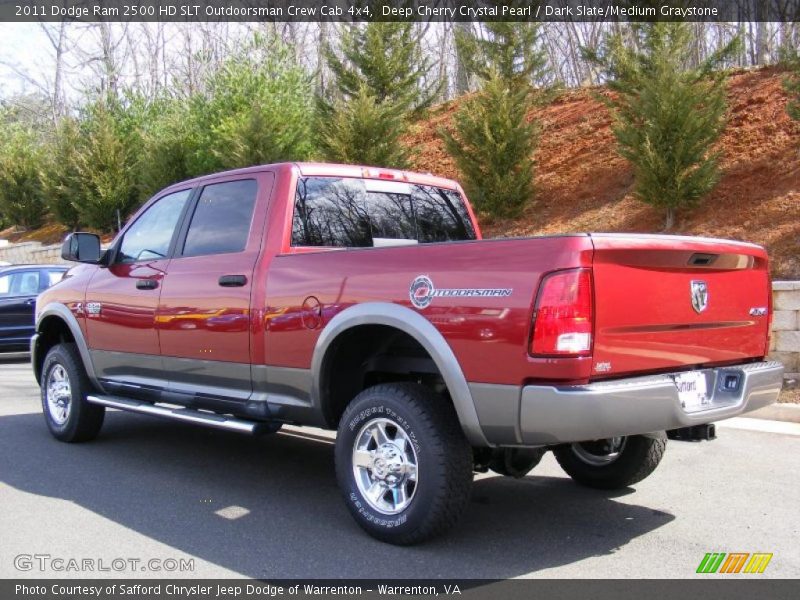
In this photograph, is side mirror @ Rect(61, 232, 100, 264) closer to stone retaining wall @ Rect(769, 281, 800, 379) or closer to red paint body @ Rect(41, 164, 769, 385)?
red paint body @ Rect(41, 164, 769, 385)

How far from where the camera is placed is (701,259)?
402 centimetres

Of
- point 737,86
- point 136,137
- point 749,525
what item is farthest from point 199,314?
point 136,137

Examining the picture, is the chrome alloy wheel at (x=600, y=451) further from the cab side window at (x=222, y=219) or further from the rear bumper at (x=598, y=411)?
the cab side window at (x=222, y=219)

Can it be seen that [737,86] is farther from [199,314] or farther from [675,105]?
[199,314]

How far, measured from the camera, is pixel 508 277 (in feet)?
11.9

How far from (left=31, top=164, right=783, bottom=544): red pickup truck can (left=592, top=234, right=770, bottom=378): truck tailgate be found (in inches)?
0.4

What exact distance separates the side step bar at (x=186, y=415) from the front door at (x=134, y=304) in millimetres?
110

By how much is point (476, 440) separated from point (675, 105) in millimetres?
10043

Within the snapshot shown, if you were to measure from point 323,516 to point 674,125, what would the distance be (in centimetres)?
978

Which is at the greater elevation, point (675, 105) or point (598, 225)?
point (675, 105)

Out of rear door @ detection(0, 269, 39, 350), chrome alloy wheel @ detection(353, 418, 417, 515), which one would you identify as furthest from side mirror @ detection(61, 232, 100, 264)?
rear door @ detection(0, 269, 39, 350)

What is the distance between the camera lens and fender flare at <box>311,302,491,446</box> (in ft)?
12.3

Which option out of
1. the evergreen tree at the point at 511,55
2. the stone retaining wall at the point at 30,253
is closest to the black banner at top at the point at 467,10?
the evergreen tree at the point at 511,55

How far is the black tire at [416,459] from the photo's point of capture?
3850mm
